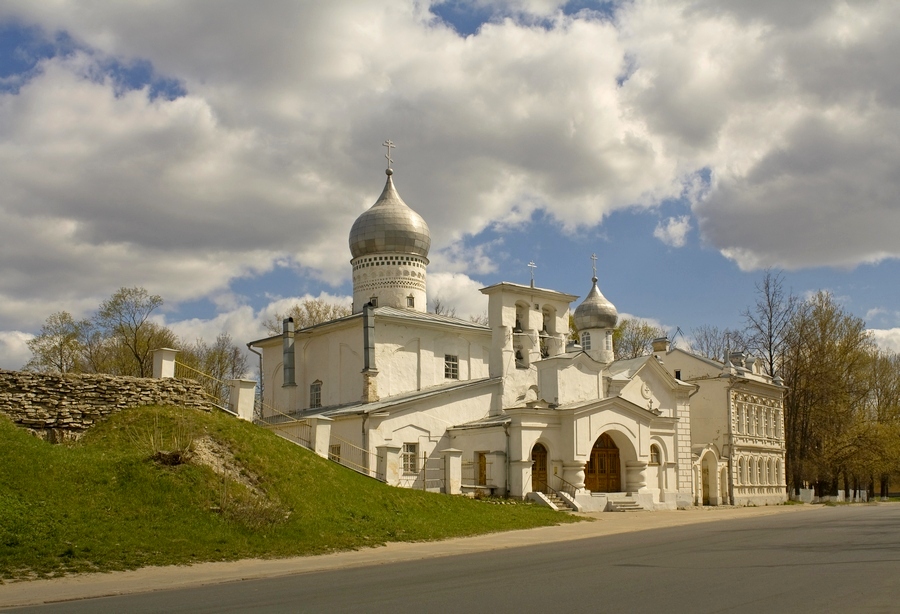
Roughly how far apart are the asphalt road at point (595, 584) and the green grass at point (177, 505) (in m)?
2.62

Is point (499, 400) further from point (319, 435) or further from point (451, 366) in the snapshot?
point (319, 435)

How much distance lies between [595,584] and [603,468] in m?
21.7

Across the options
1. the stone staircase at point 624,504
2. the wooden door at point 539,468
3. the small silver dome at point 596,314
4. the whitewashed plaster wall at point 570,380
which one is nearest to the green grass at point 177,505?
the wooden door at point 539,468

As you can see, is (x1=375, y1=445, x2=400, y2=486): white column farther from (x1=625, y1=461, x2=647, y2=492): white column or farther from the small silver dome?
the small silver dome

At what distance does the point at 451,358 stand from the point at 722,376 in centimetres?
1504

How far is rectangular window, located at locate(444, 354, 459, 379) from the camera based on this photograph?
36453 millimetres

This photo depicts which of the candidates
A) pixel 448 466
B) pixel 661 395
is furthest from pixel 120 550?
pixel 661 395

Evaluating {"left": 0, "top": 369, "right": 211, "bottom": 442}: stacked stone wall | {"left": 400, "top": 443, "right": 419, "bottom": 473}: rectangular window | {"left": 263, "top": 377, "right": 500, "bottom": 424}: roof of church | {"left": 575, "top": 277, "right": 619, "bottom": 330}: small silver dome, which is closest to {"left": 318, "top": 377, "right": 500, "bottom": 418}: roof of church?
{"left": 263, "top": 377, "right": 500, "bottom": 424}: roof of church

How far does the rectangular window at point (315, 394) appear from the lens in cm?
3669

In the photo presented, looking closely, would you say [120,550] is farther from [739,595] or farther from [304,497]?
[739,595]

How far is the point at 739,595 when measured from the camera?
33.6 feet

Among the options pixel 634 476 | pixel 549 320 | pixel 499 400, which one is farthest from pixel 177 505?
pixel 549 320

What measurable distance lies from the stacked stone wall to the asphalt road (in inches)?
361

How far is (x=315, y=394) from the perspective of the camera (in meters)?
37.0
